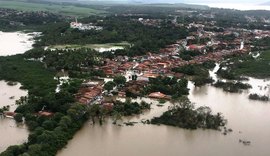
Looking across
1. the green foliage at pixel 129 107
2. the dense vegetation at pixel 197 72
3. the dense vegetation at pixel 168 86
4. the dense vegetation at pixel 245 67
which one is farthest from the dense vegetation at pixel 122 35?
the green foliage at pixel 129 107

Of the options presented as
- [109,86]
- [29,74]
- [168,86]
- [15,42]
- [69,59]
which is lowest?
[15,42]

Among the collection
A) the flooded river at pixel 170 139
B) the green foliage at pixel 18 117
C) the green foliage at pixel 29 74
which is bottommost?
the flooded river at pixel 170 139

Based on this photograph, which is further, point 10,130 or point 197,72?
point 197,72

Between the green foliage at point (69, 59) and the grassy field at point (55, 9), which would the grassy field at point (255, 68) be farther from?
the grassy field at point (55, 9)

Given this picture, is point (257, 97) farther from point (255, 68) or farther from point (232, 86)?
point (255, 68)

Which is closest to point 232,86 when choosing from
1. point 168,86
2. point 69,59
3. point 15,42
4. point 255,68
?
point 168,86

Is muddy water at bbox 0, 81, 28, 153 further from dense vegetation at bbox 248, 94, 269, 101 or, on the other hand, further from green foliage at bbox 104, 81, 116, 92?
dense vegetation at bbox 248, 94, 269, 101

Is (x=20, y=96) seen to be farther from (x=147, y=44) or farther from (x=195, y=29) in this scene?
(x=195, y=29)
